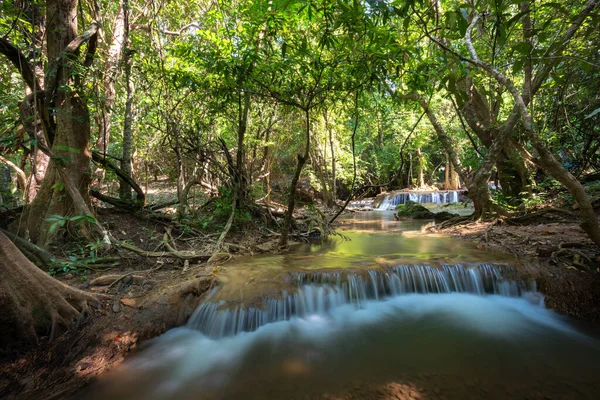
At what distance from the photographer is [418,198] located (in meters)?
20.4

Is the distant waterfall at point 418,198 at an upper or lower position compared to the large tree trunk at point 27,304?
upper

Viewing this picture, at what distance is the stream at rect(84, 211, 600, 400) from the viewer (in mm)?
2756

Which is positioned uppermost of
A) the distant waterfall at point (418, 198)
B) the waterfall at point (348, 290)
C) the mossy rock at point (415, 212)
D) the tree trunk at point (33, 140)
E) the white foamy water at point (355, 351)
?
the tree trunk at point (33, 140)

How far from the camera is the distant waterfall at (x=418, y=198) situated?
1952 cm

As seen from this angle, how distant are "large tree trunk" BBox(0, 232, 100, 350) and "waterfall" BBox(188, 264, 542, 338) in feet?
4.70

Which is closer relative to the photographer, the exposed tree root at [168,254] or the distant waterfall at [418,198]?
the exposed tree root at [168,254]

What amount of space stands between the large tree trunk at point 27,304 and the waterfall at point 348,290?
56.4 inches

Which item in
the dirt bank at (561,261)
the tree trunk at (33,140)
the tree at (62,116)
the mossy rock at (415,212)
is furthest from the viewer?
the mossy rock at (415,212)

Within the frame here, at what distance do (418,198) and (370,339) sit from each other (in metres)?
18.4

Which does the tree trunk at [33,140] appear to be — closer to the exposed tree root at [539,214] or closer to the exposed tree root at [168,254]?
the exposed tree root at [168,254]

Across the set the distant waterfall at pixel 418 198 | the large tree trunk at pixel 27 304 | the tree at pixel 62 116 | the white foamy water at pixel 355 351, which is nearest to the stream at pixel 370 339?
the white foamy water at pixel 355 351

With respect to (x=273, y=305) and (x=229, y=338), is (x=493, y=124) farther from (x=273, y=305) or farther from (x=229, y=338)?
(x=229, y=338)

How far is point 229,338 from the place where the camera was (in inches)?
146

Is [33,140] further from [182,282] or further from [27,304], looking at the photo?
[182,282]
